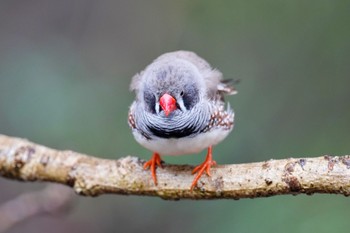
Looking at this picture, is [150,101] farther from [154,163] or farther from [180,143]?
[154,163]

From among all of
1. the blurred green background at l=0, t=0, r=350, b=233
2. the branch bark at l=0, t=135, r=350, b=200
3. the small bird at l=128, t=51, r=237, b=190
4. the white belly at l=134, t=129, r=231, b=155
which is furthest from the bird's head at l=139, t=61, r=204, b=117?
the blurred green background at l=0, t=0, r=350, b=233

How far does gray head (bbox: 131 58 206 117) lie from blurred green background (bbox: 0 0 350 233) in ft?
3.23

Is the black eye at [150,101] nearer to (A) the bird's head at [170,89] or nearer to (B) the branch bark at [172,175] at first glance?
(A) the bird's head at [170,89]

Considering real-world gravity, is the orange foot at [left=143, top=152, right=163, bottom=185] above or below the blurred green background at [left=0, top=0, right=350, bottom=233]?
below

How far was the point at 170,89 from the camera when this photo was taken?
2.42 m

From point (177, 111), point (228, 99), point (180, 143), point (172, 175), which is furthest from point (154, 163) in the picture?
point (228, 99)

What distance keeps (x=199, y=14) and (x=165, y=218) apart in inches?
62.6

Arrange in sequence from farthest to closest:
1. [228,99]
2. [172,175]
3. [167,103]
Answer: [228,99] → [172,175] → [167,103]

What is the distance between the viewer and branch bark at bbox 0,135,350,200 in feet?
7.28

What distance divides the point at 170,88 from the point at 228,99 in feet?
4.98

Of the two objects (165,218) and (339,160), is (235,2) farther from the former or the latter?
(339,160)

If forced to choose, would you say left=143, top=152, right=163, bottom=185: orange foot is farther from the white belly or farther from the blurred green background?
the blurred green background

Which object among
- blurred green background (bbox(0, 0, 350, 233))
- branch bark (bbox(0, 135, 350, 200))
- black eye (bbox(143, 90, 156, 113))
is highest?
blurred green background (bbox(0, 0, 350, 233))

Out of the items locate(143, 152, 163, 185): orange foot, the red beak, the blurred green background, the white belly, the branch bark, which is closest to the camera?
the branch bark
